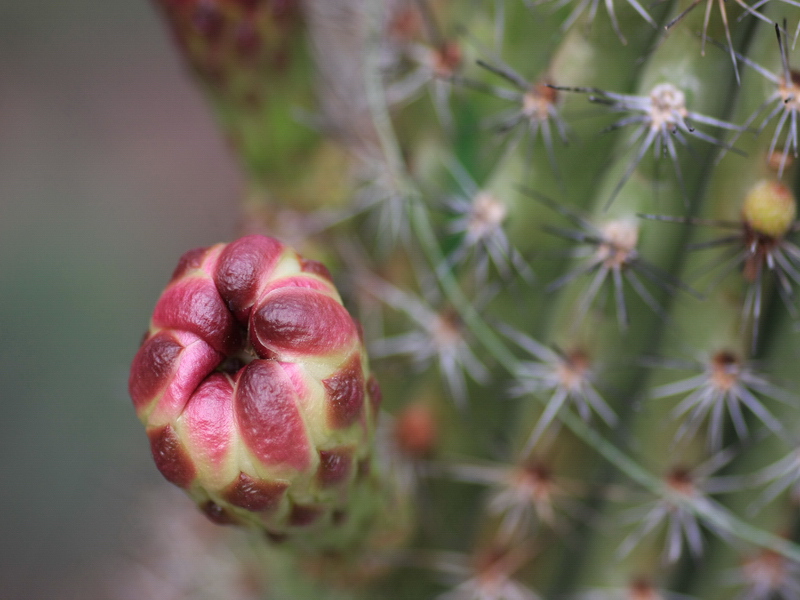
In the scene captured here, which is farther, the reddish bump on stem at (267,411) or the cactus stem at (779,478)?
the cactus stem at (779,478)

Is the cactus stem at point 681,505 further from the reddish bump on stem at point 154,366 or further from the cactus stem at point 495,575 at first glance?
the reddish bump on stem at point 154,366

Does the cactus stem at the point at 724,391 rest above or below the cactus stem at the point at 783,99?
below

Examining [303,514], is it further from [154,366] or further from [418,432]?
[418,432]

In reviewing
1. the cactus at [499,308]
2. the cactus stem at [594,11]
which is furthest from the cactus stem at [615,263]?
Answer: the cactus stem at [594,11]

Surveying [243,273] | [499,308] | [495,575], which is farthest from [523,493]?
[243,273]

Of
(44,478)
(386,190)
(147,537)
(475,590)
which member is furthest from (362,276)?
(44,478)

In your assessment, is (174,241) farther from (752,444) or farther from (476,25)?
(752,444)

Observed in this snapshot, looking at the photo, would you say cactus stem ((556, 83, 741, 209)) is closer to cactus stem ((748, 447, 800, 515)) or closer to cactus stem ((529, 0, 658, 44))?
cactus stem ((529, 0, 658, 44))
